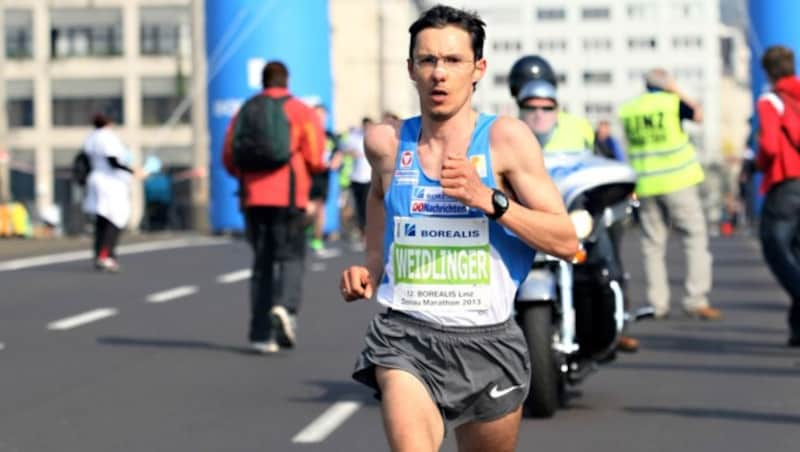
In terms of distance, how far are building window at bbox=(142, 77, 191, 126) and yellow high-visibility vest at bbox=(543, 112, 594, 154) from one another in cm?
8727

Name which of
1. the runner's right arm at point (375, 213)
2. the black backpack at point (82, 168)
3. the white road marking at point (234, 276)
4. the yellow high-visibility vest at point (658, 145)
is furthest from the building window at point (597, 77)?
the runner's right arm at point (375, 213)

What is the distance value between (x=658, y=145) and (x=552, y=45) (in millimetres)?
79887

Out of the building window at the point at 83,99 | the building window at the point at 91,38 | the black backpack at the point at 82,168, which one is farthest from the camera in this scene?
the building window at the point at 83,99

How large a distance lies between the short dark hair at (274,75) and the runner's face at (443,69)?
790cm

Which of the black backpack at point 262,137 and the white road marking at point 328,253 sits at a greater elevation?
the black backpack at point 262,137

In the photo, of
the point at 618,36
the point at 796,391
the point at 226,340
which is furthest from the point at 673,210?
the point at 618,36

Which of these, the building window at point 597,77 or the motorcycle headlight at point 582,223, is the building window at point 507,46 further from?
the motorcycle headlight at point 582,223

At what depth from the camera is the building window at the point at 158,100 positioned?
322ft

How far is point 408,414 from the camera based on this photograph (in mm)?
5664

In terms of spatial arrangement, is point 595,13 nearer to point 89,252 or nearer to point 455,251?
point 89,252

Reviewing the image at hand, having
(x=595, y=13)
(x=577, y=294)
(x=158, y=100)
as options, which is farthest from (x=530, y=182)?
(x=158, y=100)

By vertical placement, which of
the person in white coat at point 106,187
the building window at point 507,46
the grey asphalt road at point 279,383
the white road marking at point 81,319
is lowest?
the white road marking at point 81,319

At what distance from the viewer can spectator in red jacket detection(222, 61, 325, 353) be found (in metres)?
13.5

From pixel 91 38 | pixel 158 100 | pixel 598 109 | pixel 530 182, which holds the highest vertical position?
pixel 91 38
